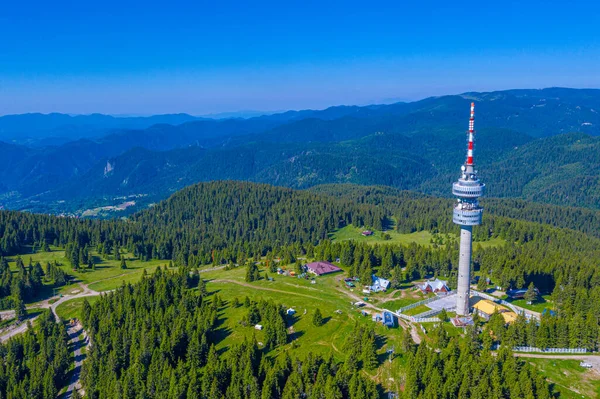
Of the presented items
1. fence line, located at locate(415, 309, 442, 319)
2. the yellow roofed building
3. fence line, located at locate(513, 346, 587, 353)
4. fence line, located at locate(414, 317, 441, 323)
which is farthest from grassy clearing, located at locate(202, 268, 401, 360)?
the yellow roofed building

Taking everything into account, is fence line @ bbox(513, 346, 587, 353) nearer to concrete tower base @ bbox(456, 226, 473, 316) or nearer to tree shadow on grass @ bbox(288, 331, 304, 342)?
concrete tower base @ bbox(456, 226, 473, 316)

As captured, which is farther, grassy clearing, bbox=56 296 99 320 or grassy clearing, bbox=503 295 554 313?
grassy clearing, bbox=56 296 99 320

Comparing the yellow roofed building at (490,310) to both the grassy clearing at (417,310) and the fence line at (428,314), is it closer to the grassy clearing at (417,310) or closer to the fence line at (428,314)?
the fence line at (428,314)

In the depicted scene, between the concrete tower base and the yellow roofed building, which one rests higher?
the concrete tower base

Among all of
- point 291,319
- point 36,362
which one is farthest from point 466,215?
point 36,362

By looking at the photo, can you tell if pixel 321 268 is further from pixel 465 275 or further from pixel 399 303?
pixel 465 275

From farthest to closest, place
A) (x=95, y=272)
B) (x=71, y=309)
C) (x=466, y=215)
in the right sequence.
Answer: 1. (x=95, y=272)
2. (x=71, y=309)
3. (x=466, y=215)
